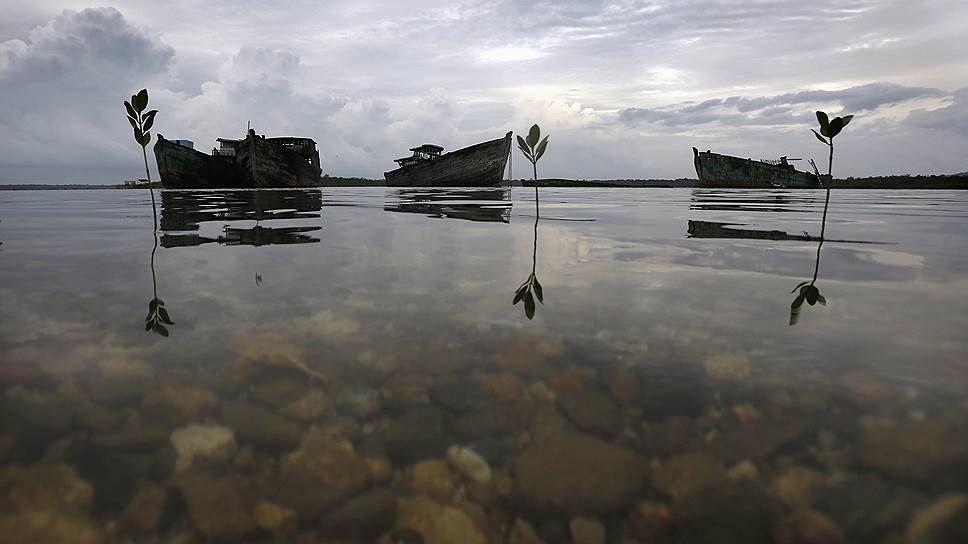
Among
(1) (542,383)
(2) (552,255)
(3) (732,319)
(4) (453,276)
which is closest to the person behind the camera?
(1) (542,383)

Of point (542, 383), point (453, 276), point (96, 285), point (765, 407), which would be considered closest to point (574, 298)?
point (453, 276)

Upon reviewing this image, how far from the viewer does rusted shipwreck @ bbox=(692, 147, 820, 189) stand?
44.8m

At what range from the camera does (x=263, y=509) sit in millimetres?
1051

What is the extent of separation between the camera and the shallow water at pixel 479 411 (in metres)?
1.04

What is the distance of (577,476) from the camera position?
3.85 feet

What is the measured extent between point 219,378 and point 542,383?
44.4 inches

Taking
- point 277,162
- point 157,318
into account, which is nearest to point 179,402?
point 157,318

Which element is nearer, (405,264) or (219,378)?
(219,378)

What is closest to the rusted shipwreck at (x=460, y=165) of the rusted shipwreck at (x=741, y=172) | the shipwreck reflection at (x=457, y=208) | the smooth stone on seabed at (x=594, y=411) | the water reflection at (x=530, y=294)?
the rusted shipwreck at (x=741, y=172)

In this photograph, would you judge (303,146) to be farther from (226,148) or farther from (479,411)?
(479,411)

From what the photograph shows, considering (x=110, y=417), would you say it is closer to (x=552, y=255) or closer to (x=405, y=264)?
(x=405, y=264)

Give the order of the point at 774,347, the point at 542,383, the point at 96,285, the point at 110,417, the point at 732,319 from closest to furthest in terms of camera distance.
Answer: the point at 110,417, the point at 542,383, the point at 774,347, the point at 732,319, the point at 96,285

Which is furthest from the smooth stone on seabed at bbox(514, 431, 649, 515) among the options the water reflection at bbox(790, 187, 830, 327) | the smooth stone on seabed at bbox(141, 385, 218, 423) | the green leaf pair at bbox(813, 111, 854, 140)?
the green leaf pair at bbox(813, 111, 854, 140)

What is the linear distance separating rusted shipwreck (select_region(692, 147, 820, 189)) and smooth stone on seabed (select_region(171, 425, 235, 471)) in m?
49.1
